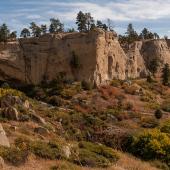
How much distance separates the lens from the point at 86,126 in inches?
1658

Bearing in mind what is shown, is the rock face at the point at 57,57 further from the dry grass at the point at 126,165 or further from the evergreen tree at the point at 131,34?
the dry grass at the point at 126,165

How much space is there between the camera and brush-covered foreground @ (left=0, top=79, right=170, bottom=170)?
1927 cm

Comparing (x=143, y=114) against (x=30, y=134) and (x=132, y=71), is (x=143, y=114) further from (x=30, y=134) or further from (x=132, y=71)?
(x=30, y=134)

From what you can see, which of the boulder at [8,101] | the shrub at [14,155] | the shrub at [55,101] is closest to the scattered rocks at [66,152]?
the shrub at [14,155]

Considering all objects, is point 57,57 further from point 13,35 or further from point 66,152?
point 66,152

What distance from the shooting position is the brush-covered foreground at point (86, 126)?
63.2 ft

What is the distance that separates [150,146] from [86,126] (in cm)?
1519

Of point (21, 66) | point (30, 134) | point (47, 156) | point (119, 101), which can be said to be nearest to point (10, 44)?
point (21, 66)

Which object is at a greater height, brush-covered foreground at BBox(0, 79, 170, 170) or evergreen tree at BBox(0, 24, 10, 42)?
evergreen tree at BBox(0, 24, 10, 42)

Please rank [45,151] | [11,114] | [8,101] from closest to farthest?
1. [45,151]
2. [11,114]
3. [8,101]

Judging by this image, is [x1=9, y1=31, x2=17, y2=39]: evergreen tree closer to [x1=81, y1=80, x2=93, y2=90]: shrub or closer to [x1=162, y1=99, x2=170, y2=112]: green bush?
[x1=81, y1=80, x2=93, y2=90]: shrub

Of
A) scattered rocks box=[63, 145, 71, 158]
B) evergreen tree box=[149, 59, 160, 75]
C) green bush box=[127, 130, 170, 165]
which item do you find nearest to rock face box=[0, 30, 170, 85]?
evergreen tree box=[149, 59, 160, 75]

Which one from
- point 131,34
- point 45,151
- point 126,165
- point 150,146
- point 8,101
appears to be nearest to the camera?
point 126,165

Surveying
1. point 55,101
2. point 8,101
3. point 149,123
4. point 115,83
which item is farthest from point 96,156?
point 115,83
